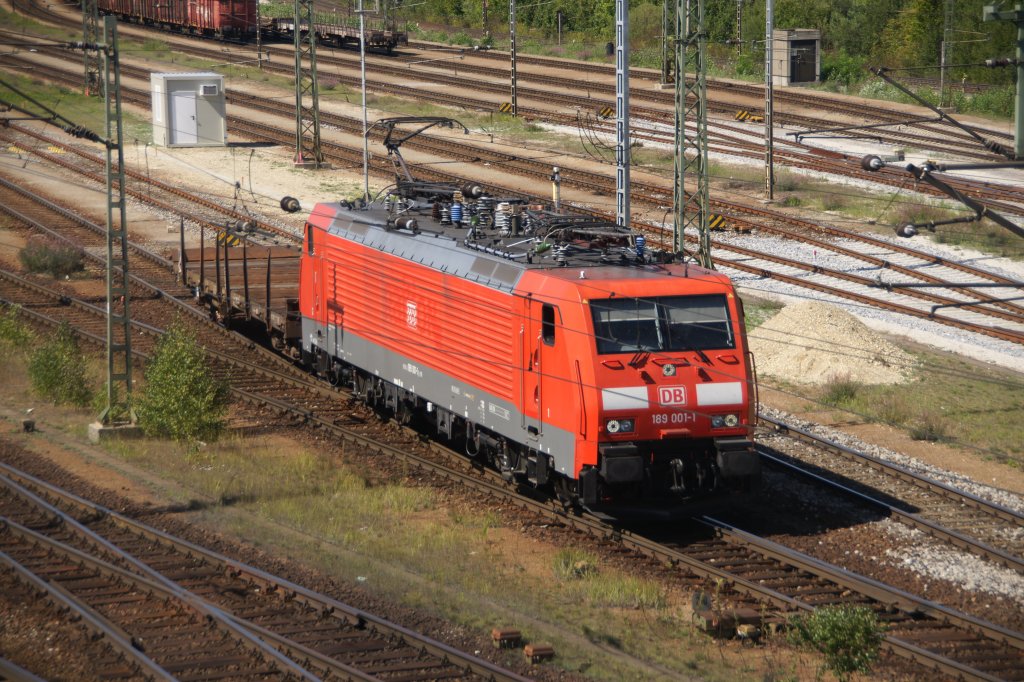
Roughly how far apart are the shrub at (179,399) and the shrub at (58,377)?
2.74 m

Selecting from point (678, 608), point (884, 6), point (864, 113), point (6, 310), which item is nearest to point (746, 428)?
point (678, 608)

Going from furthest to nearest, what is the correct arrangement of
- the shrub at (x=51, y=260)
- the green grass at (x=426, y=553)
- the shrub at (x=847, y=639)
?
the shrub at (x=51, y=260), the green grass at (x=426, y=553), the shrub at (x=847, y=639)

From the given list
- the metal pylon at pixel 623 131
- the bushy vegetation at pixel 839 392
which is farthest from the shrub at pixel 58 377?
the bushy vegetation at pixel 839 392

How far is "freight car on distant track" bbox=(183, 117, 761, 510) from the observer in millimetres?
16094

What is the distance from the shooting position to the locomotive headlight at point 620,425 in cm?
1595

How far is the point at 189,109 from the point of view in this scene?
49.5 m

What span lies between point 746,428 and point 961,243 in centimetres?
2205

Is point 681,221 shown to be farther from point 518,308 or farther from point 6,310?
point 6,310

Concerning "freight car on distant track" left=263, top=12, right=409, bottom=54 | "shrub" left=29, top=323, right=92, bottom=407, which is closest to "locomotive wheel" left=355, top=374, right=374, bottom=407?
"shrub" left=29, top=323, right=92, bottom=407

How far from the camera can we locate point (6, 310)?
30281 mm

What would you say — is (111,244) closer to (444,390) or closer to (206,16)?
(444,390)

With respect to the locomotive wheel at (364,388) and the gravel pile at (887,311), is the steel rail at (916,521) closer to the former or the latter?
the locomotive wheel at (364,388)

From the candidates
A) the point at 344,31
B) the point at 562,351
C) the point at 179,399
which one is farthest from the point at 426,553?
the point at 344,31

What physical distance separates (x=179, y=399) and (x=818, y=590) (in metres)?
11.1
